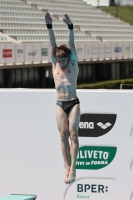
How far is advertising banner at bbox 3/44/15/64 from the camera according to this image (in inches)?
1199

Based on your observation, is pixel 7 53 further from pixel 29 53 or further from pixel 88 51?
pixel 88 51

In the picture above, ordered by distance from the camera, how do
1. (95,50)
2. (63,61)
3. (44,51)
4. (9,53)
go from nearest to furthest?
(63,61)
(9,53)
(44,51)
(95,50)

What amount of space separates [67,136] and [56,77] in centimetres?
81

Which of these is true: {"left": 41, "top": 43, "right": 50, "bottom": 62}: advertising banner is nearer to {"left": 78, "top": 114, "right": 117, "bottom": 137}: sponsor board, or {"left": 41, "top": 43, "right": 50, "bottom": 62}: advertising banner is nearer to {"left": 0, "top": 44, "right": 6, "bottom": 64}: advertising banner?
{"left": 0, "top": 44, "right": 6, "bottom": 64}: advertising banner

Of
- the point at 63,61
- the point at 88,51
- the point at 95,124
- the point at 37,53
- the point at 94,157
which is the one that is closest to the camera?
the point at 63,61

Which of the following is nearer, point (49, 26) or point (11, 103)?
point (49, 26)

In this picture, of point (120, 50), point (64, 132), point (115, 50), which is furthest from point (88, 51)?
point (64, 132)

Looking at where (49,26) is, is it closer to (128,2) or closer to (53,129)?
(53,129)

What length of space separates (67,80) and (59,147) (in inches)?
48.2

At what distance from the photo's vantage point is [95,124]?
718 cm

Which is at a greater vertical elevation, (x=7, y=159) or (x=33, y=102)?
(x=33, y=102)

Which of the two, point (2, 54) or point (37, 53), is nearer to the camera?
point (2, 54)

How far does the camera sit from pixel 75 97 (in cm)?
649

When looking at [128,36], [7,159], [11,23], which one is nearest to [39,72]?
[11,23]
